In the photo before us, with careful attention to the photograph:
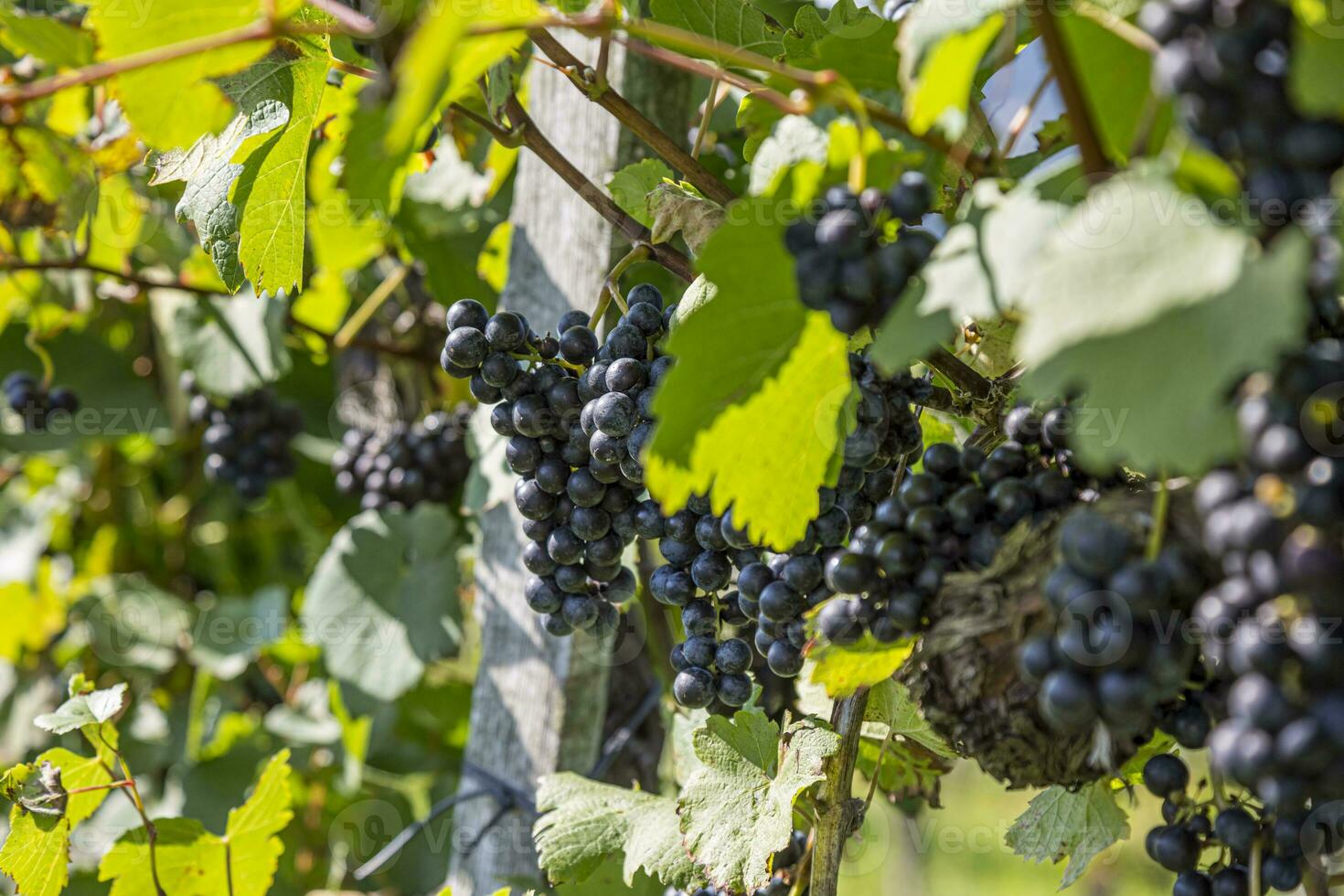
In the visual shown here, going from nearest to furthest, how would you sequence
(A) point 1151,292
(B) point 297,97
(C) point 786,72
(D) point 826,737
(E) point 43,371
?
(A) point 1151,292
(C) point 786,72
(D) point 826,737
(B) point 297,97
(E) point 43,371

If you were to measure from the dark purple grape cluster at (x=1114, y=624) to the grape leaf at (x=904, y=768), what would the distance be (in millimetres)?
653

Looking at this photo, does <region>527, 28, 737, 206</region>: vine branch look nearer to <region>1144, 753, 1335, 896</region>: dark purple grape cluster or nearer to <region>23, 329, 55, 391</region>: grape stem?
<region>1144, 753, 1335, 896</region>: dark purple grape cluster

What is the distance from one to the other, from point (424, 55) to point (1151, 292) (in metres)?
0.42

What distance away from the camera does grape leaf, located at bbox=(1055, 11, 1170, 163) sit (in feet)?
2.34

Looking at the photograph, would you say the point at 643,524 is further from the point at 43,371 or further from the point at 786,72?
the point at 43,371

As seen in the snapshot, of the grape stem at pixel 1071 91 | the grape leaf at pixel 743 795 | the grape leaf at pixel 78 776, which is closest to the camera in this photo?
the grape stem at pixel 1071 91

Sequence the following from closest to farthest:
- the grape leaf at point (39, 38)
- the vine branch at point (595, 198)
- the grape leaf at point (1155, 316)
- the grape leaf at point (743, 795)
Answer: the grape leaf at point (1155, 316) < the grape leaf at point (743, 795) < the vine branch at point (595, 198) < the grape leaf at point (39, 38)

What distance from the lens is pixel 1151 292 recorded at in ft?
1.93

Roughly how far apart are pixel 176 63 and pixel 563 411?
1.65ft

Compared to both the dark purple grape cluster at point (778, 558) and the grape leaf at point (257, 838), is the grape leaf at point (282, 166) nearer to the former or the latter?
the dark purple grape cluster at point (778, 558)

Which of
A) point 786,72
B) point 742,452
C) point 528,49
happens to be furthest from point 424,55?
point 528,49

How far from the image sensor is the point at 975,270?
692mm

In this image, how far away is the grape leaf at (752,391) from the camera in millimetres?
818

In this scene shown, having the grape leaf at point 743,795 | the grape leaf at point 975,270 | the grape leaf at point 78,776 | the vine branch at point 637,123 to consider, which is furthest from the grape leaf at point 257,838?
the grape leaf at point 975,270
